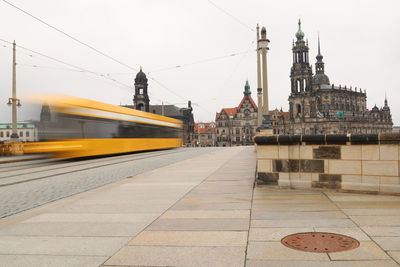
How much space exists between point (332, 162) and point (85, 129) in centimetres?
1443

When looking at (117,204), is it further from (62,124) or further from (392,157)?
(62,124)

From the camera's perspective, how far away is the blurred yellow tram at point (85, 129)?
687 inches

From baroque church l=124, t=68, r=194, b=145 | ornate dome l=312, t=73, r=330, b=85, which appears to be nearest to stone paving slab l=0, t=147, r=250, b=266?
baroque church l=124, t=68, r=194, b=145

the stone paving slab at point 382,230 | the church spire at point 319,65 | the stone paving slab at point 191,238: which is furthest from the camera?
the church spire at point 319,65

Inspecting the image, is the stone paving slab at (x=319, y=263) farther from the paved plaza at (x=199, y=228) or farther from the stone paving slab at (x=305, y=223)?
the stone paving slab at (x=305, y=223)

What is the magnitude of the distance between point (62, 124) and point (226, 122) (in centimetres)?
11391

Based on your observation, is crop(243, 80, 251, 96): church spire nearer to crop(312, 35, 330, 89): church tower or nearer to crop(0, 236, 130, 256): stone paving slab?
crop(312, 35, 330, 89): church tower

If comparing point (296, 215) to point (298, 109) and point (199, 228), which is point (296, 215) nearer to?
point (199, 228)

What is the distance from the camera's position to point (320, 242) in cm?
407

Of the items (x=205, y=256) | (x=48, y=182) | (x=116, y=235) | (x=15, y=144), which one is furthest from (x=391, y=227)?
(x=15, y=144)

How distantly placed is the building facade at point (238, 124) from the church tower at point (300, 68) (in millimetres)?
19573

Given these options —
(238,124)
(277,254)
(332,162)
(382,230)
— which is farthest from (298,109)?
(277,254)

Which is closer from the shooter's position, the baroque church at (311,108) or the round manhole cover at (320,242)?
the round manhole cover at (320,242)

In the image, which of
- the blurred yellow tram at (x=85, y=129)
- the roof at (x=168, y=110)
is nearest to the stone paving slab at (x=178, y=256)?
the blurred yellow tram at (x=85, y=129)
